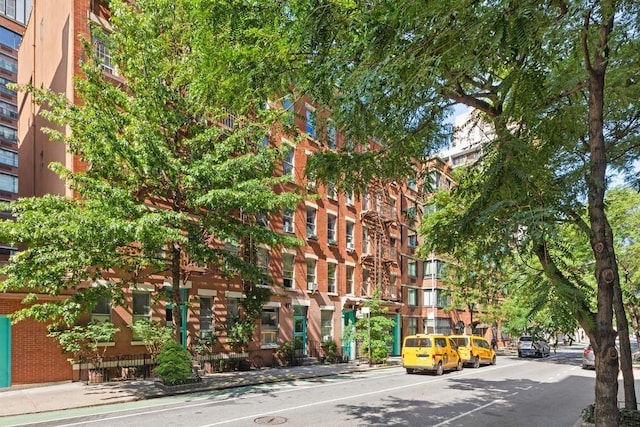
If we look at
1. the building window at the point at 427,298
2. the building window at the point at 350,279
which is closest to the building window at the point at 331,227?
the building window at the point at 350,279

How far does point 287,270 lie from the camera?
86.9ft

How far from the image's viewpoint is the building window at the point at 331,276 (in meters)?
29.8

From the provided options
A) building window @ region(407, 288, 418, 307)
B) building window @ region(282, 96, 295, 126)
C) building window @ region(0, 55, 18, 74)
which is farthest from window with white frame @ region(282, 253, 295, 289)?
building window @ region(0, 55, 18, 74)

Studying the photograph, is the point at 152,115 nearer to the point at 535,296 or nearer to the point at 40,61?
the point at 535,296

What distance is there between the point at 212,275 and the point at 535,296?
16.7 metres

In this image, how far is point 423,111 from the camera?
7137 millimetres

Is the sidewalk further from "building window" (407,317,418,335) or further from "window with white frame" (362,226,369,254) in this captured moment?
"building window" (407,317,418,335)

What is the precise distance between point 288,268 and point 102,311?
36.3ft

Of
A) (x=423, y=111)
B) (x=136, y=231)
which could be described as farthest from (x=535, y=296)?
(x=136, y=231)

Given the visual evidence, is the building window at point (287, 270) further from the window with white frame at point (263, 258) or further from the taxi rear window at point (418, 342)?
the taxi rear window at point (418, 342)

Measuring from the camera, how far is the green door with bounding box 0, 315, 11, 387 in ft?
48.9

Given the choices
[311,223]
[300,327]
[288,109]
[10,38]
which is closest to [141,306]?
[300,327]

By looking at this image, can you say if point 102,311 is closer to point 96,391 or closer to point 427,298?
point 96,391

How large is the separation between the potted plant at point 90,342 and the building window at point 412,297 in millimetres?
27269
